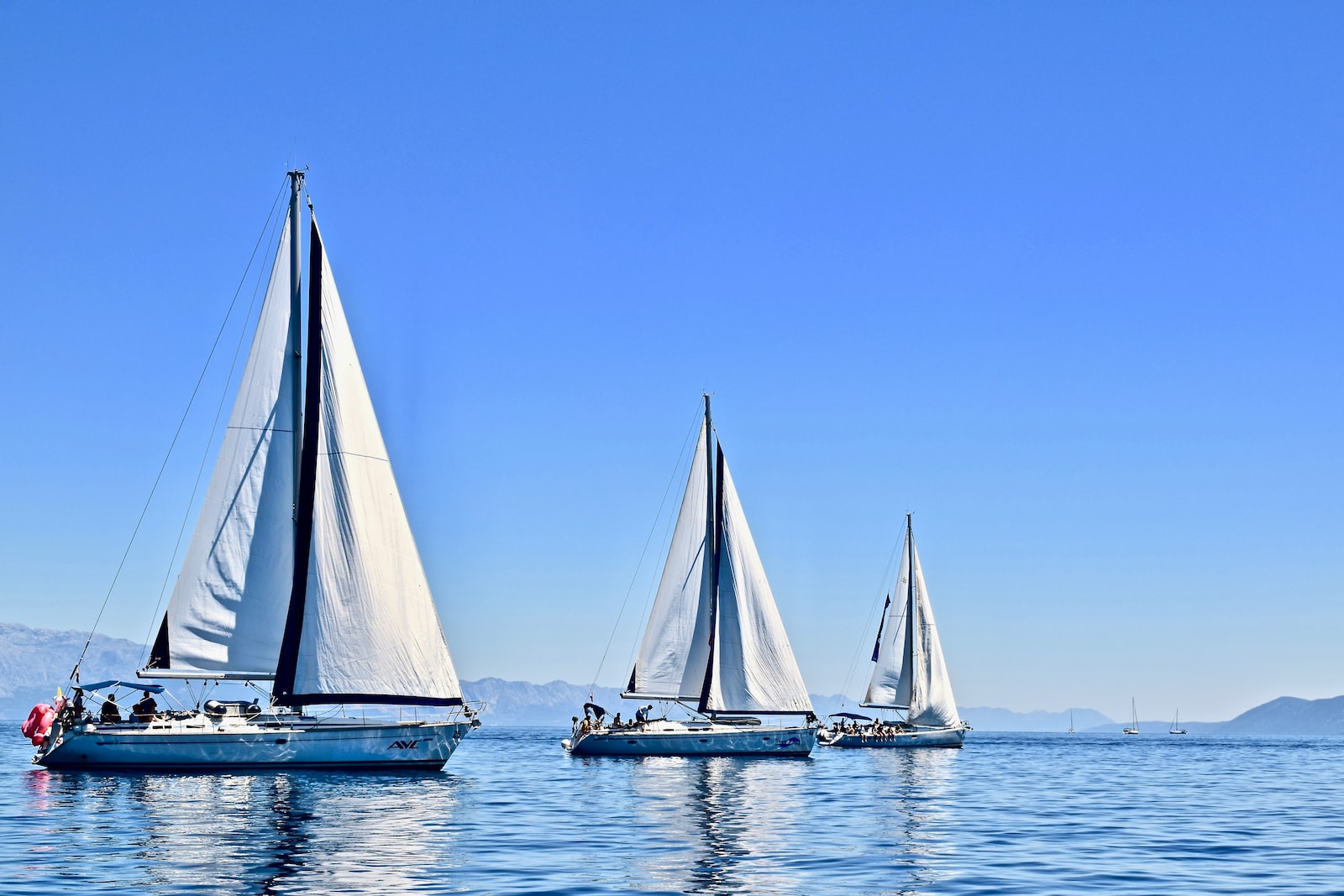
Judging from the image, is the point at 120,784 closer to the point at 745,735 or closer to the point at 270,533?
the point at 270,533

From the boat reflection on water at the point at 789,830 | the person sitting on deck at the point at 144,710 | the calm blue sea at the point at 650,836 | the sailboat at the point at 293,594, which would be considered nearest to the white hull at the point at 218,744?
the sailboat at the point at 293,594

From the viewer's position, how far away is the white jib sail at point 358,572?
1743 inches

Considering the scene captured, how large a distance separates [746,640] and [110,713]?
31.3 metres

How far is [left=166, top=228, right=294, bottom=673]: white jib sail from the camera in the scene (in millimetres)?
45000

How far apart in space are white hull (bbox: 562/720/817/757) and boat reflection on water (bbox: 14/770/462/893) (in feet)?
70.8

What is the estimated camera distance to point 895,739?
315 ft

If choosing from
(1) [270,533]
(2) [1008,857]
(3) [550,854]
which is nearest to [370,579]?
(1) [270,533]

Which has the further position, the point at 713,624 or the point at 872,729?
the point at 872,729

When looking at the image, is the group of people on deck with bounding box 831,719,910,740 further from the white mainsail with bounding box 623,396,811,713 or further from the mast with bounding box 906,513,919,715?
the white mainsail with bounding box 623,396,811,713

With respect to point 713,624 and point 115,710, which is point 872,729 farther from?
point 115,710

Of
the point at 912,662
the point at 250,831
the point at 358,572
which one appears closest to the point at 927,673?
the point at 912,662

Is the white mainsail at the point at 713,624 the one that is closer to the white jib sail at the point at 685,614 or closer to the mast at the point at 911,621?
the white jib sail at the point at 685,614

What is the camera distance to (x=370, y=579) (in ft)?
147

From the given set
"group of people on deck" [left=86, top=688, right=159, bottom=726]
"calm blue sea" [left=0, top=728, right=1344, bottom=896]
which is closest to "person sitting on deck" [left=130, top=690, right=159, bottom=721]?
"group of people on deck" [left=86, top=688, right=159, bottom=726]
